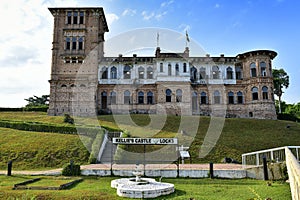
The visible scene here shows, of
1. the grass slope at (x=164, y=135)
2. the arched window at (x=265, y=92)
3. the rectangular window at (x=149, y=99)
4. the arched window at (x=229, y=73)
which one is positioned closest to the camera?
the grass slope at (x=164, y=135)

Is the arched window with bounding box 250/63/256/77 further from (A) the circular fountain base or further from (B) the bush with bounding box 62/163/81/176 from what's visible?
(A) the circular fountain base

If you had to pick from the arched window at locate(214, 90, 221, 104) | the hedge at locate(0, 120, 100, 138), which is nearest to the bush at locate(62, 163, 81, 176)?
the hedge at locate(0, 120, 100, 138)

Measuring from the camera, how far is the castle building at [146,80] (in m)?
43.0

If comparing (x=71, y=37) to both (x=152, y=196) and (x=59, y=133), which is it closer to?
(x=59, y=133)

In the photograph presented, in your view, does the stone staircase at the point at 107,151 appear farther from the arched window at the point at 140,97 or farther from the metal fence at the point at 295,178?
the arched window at the point at 140,97

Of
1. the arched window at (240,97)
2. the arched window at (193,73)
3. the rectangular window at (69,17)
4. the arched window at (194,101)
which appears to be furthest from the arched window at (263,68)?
the rectangular window at (69,17)

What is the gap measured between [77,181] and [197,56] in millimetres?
38135

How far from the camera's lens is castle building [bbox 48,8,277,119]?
4297 centimetres

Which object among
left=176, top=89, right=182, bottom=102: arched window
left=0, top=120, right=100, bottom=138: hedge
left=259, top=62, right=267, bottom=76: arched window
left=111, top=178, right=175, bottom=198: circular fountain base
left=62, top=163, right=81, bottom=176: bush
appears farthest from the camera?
left=259, top=62, right=267, bottom=76: arched window

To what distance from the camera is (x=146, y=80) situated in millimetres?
46219

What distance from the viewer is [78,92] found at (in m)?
42.9

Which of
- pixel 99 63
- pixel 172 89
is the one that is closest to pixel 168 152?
pixel 172 89

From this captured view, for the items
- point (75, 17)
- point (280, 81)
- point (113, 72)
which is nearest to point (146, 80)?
point (113, 72)

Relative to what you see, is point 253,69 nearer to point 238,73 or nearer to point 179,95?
point 238,73
